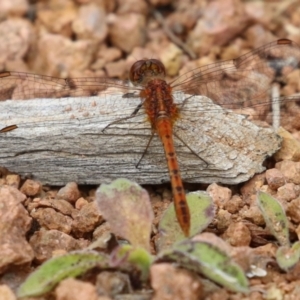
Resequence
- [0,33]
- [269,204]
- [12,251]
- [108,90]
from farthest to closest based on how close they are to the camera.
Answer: [0,33], [108,90], [269,204], [12,251]

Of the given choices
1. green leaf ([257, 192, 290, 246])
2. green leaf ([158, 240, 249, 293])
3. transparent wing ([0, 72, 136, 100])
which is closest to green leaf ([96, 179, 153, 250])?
green leaf ([158, 240, 249, 293])

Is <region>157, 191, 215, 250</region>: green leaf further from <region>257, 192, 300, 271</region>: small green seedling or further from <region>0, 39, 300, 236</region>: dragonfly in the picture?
<region>0, 39, 300, 236</region>: dragonfly

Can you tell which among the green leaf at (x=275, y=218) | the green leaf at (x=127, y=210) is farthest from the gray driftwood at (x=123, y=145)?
the green leaf at (x=127, y=210)

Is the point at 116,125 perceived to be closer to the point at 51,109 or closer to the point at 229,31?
the point at 51,109

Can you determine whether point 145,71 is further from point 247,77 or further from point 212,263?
point 212,263

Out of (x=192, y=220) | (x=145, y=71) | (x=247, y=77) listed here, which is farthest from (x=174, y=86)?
(x=192, y=220)

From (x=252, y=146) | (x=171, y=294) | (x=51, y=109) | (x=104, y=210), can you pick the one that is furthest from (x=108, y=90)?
(x=171, y=294)
